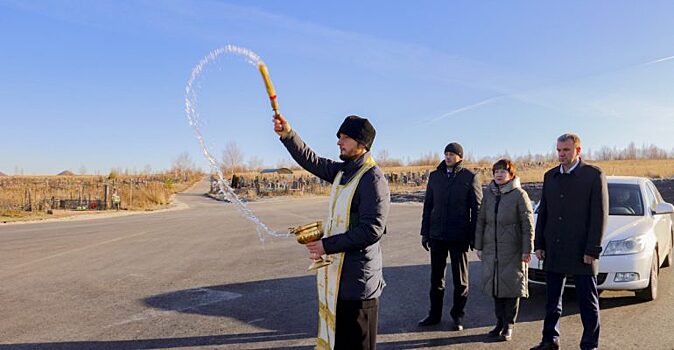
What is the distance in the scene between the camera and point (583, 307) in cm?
461

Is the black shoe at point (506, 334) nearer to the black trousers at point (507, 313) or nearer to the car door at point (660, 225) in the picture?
the black trousers at point (507, 313)

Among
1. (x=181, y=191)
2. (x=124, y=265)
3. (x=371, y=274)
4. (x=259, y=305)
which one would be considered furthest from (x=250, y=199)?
(x=371, y=274)

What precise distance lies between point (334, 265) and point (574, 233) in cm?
263

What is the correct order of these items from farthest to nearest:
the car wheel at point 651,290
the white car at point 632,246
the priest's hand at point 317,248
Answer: the car wheel at point 651,290, the white car at point 632,246, the priest's hand at point 317,248

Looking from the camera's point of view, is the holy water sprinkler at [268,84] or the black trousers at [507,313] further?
the black trousers at [507,313]

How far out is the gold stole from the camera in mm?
3215

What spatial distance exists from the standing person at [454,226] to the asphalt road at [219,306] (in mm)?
340

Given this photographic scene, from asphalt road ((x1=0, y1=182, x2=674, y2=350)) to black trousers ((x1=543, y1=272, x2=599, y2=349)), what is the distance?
0.38 meters

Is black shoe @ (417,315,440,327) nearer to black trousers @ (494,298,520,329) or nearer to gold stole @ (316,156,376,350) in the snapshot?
black trousers @ (494,298,520,329)

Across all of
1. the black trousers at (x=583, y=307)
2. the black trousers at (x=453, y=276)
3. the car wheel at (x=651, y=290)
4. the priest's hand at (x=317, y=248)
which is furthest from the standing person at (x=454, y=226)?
the priest's hand at (x=317, y=248)

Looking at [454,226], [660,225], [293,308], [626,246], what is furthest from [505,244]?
[660,225]

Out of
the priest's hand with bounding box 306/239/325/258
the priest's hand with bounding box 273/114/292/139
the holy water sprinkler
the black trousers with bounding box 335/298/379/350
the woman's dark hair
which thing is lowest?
the black trousers with bounding box 335/298/379/350

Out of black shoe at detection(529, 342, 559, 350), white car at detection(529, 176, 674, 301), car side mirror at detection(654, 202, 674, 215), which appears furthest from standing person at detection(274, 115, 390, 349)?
car side mirror at detection(654, 202, 674, 215)

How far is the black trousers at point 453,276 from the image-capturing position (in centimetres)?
544
